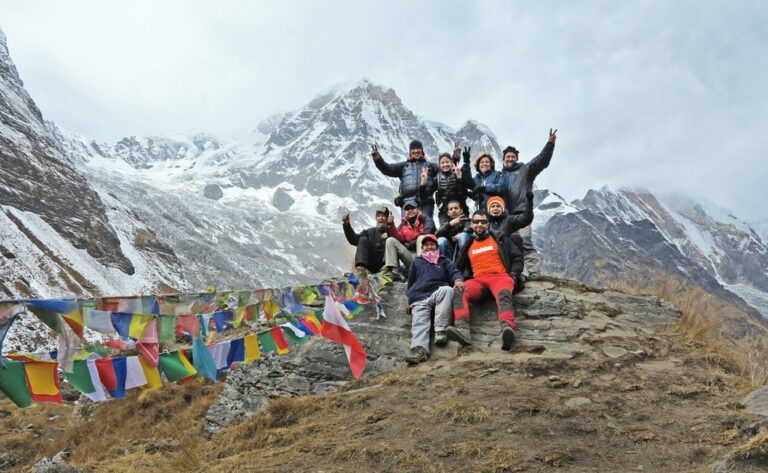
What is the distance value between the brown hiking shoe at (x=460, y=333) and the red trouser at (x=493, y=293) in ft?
0.34

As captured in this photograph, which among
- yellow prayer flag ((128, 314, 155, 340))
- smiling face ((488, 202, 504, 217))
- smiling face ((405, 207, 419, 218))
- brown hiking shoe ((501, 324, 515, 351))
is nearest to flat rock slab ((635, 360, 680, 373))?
brown hiking shoe ((501, 324, 515, 351))

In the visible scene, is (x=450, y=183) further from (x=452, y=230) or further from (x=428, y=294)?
(x=428, y=294)

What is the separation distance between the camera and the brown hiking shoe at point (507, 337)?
24.4 feet

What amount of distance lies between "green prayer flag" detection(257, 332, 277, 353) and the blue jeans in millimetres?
3737

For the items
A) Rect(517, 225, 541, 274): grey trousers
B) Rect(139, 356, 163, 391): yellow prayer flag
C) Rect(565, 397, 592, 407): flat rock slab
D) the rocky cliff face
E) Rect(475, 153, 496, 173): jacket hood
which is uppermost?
the rocky cliff face

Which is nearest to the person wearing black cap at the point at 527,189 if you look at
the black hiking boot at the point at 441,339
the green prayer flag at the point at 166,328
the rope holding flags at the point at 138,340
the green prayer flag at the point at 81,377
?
the black hiking boot at the point at 441,339

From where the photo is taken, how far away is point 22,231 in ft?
212

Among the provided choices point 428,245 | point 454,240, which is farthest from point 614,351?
point 454,240

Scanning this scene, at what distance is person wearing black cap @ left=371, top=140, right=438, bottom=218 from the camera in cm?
1173

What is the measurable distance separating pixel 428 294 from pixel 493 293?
105 centimetres

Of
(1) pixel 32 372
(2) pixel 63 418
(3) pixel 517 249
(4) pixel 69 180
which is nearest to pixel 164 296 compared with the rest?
(1) pixel 32 372

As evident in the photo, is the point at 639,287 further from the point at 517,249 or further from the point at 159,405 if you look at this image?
the point at 159,405

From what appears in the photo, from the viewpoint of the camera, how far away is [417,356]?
7.52m

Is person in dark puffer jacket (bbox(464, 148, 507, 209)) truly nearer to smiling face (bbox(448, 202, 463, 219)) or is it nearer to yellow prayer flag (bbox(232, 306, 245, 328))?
smiling face (bbox(448, 202, 463, 219))
